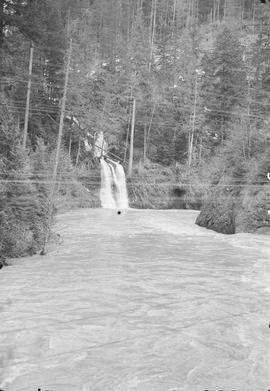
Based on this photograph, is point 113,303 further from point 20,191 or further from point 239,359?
point 20,191

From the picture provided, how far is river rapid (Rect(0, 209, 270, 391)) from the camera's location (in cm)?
597

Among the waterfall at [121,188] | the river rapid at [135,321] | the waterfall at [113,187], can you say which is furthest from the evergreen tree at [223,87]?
the river rapid at [135,321]

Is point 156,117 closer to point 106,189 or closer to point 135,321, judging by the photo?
point 106,189

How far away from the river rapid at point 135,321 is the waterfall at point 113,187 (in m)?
19.0

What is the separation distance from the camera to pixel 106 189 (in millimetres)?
35562

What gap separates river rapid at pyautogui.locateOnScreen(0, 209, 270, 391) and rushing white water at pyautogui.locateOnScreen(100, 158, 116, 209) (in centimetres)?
1885

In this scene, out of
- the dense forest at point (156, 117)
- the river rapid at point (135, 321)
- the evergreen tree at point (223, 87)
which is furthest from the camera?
the evergreen tree at point (223, 87)

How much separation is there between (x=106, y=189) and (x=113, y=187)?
2.18 ft

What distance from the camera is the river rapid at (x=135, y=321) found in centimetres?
597

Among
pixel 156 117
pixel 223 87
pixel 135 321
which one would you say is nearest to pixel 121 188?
pixel 156 117

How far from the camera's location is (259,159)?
24594 mm

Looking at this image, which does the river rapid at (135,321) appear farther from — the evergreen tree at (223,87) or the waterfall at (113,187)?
the evergreen tree at (223,87)

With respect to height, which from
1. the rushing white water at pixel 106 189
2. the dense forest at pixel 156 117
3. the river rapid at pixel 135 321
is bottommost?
the river rapid at pixel 135 321

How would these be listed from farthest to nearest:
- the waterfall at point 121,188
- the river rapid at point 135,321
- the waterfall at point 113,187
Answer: the waterfall at point 121,188
the waterfall at point 113,187
the river rapid at point 135,321
